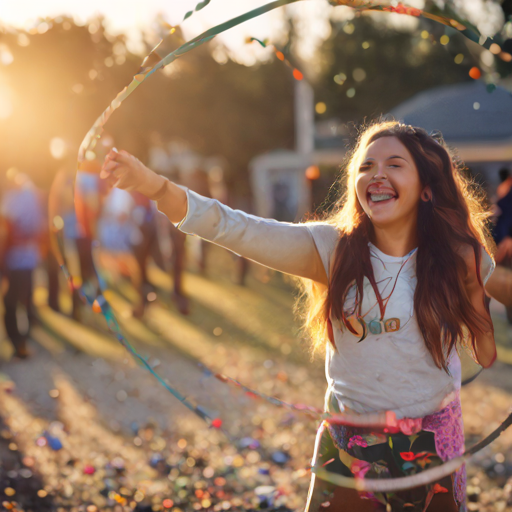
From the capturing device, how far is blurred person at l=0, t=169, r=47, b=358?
5.98 metres

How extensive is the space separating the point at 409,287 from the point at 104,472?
9.34 ft

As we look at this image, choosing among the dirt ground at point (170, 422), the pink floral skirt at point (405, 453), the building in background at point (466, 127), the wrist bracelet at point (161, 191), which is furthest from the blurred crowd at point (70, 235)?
the building in background at point (466, 127)

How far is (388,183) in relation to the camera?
185cm

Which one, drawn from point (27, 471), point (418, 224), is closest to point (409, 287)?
point (418, 224)

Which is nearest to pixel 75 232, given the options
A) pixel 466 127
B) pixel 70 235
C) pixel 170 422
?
pixel 70 235

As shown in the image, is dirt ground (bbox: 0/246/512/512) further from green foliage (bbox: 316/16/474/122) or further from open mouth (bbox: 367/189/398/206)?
green foliage (bbox: 316/16/474/122)

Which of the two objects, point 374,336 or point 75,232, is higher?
point 374,336

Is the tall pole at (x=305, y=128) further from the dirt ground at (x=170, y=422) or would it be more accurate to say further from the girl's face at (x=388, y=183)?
the girl's face at (x=388, y=183)

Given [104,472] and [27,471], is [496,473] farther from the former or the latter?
[27,471]

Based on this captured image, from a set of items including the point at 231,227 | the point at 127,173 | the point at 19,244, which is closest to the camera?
the point at 127,173

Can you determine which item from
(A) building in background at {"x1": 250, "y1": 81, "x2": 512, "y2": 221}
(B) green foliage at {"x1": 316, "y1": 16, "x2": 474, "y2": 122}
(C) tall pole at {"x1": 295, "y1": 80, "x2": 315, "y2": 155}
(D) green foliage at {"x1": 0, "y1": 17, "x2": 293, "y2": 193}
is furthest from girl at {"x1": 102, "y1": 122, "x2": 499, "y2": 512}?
(B) green foliage at {"x1": 316, "y1": 16, "x2": 474, "y2": 122}

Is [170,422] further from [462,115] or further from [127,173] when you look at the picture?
[462,115]

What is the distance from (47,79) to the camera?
336 inches

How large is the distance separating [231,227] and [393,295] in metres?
0.60
